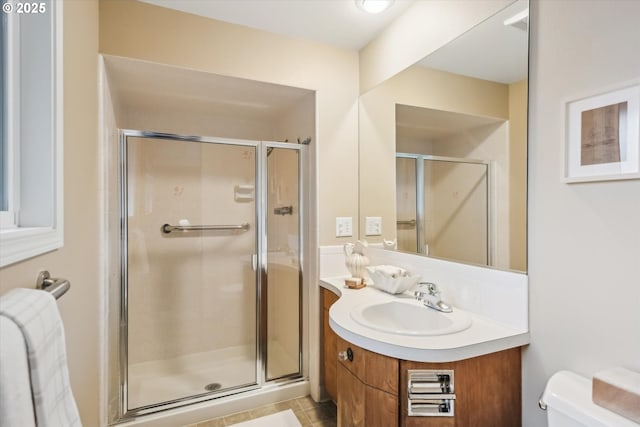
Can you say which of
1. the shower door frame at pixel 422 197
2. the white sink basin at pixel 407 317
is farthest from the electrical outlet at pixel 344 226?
the white sink basin at pixel 407 317

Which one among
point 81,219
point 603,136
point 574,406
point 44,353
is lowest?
point 574,406

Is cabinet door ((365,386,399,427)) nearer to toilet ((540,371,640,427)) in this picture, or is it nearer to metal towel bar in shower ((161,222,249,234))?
toilet ((540,371,640,427))

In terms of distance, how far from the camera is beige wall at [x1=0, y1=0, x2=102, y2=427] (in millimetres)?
1062

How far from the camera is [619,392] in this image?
77 cm

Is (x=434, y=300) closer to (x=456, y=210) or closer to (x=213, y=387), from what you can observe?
(x=456, y=210)

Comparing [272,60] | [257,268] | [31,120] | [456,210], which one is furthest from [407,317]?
[272,60]

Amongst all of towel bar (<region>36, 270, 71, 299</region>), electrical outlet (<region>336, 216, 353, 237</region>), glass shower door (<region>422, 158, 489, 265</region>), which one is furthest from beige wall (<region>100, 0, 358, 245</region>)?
towel bar (<region>36, 270, 71, 299</region>)

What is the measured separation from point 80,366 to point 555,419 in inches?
67.0

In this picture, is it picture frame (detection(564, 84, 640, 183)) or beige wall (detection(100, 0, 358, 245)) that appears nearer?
picture frame (detection(564, 84, 640, 183))

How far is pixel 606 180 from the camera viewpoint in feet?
3.00

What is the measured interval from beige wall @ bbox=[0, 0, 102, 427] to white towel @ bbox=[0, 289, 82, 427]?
18cm

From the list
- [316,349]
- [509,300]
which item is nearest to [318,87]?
[509,300]

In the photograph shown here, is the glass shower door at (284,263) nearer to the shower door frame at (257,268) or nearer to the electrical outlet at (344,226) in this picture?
the shower door frame at (257,268)

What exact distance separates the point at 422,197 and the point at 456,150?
1.08 feet
